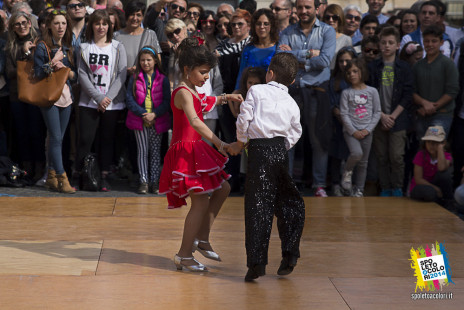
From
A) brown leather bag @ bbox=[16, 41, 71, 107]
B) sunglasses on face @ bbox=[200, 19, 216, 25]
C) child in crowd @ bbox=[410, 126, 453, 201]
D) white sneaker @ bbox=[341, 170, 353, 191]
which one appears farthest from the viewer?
sunglasses on face @ bbox=[200, 19, 216, 25]

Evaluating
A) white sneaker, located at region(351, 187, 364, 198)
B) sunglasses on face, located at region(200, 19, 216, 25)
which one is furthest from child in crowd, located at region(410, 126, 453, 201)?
sunglasses on face, located at region(200, 19, 216, 25)

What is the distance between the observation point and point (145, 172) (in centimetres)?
793

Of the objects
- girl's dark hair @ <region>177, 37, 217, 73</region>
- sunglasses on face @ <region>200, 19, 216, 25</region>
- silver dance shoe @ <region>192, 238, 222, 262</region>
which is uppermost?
sunglasses on face @ <region>200, 19, 216, 25</region>

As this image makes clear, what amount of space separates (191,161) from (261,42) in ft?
10.3

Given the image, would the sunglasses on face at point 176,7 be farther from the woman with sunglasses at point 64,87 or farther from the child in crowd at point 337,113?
the child in crowd at point 337,113

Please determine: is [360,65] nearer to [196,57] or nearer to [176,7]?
[176,7]

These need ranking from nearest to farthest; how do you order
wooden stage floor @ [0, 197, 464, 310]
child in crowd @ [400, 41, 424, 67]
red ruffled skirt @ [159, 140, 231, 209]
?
wooden stage floor @ [0, 197, 464, 310] → red ruffled skirt @ [159, 140, 231, 209] → child in crowd @ [400, 41, 424, 67]

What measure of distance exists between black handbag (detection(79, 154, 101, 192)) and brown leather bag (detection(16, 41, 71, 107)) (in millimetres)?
706

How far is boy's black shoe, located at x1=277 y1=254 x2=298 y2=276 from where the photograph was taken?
462 centimetres

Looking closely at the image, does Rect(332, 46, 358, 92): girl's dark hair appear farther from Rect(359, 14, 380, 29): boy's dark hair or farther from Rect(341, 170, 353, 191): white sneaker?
Rect(341, 170, 353, 191): white sneaker

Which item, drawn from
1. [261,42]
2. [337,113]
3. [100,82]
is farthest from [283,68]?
[100,82]

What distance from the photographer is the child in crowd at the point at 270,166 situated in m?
4.52

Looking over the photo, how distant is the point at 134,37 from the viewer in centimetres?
823

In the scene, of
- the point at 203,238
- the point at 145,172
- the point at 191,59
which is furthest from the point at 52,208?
the point at 191,59
